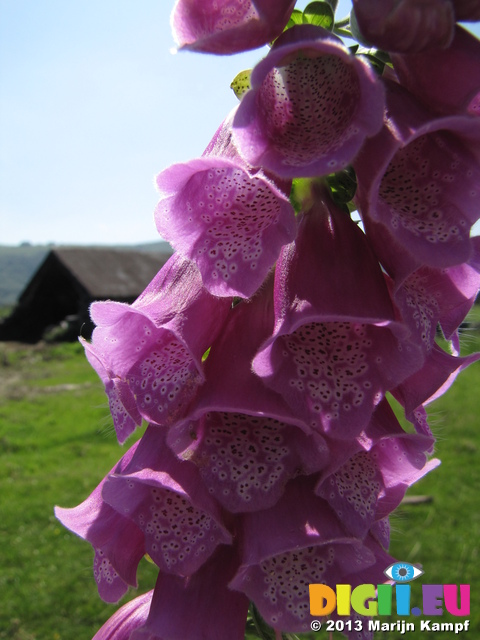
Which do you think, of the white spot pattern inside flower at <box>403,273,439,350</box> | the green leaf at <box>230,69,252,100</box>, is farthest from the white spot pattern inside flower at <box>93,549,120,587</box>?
the green leaf at <box>230,69,252,100</box>

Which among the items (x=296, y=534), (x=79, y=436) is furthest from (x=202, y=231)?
(x=79, y=436)

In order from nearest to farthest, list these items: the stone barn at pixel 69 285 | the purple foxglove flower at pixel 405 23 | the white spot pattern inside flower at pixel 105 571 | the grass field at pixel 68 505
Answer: the purple foxglove flower at pixel 405 23 → the white spot pattern inside flower at pixel 105 571 → the grass field at pixel 68 505 → the stone barn at pixel 69 285

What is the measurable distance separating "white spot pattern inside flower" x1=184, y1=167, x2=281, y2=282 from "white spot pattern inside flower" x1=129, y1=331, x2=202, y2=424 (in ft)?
0.55

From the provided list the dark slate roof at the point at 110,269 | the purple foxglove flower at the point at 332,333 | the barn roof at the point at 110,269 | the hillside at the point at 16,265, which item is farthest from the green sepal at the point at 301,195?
the hillside at the point at 16,265

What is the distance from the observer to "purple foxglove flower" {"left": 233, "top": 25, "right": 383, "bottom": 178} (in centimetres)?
69

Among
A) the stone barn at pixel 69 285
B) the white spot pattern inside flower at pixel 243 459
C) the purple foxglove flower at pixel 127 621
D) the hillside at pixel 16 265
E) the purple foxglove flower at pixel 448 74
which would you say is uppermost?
the purple foxglove flower at pixel 448 74

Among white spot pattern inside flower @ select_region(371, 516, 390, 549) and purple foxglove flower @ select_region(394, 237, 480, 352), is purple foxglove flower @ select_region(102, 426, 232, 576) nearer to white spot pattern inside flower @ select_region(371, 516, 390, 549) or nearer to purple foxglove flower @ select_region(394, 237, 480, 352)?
white spot pattern inside flower @ select_region(371, 516, 390, 549)

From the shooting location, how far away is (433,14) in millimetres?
699

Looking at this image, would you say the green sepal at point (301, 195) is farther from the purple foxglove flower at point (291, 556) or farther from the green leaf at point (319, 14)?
the purple foxglove flower at point (291, 556)

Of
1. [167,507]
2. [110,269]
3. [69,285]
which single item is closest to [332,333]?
[167,507]

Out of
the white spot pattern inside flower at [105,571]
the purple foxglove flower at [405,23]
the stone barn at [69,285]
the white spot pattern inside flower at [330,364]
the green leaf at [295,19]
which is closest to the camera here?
the purple foxglove flower at [405,23]

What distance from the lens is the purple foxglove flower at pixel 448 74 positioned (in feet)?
2.51

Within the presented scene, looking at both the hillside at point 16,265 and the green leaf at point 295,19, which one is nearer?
the green leaf at point 295,19

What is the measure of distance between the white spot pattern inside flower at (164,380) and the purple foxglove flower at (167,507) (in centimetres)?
8
